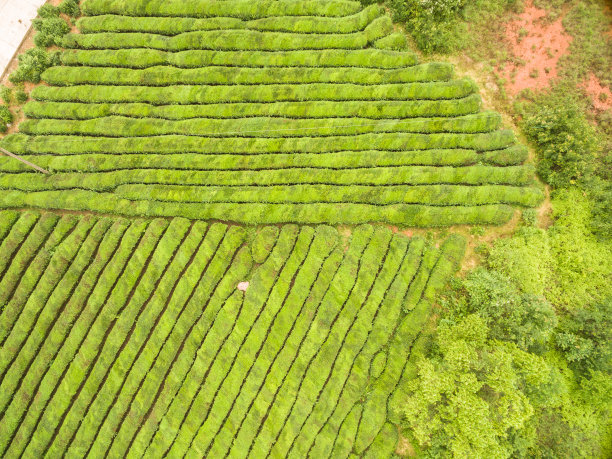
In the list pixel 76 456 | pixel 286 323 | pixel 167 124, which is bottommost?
pixel 76 456

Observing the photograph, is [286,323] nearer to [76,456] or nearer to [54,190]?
[76,456]

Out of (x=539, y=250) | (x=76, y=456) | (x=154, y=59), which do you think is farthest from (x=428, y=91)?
(x=76, y=456)

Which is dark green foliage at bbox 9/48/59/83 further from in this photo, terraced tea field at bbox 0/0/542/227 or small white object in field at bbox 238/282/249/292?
small white object in field at bbox 238/282/249/292

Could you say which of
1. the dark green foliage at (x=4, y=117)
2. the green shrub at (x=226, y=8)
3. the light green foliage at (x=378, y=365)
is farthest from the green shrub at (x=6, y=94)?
the light green foliage at (x=378, y=365)

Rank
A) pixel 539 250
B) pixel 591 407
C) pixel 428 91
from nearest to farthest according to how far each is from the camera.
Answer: pixel 591 407
pixel 539 250
pixel 428 91

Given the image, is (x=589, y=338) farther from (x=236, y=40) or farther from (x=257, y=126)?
(x=236, y=40)

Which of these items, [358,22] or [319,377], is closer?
[319,377]
